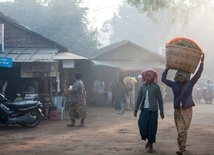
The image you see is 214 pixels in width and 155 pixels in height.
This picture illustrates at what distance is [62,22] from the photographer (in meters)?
31.9

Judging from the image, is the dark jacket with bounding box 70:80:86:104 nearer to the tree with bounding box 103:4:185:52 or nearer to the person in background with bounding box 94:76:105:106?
the person in background with bounding box 94:76:105:106

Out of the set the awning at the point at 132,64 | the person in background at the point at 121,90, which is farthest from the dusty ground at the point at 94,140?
the awning at the point at 132,64

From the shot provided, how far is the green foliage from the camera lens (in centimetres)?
3172

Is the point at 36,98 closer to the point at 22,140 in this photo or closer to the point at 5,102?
the point at 5,102

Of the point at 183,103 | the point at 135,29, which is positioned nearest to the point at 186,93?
the point at 183,103

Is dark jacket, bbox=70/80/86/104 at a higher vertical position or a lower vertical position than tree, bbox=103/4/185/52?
lower

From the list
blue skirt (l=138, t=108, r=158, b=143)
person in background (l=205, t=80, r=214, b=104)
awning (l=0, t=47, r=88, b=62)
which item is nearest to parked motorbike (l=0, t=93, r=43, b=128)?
awning (l=0, t=47, r=88, b=62)

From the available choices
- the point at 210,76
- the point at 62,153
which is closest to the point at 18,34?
the point at 62,153

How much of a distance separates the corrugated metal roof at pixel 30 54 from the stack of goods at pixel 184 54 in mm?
7247

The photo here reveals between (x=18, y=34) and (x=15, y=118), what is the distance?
7.12 metres

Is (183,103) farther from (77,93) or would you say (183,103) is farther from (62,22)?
(62,22)

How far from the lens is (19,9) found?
34.8 m

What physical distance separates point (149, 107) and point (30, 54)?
901cm

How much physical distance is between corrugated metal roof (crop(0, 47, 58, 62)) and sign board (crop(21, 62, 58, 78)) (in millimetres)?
270
